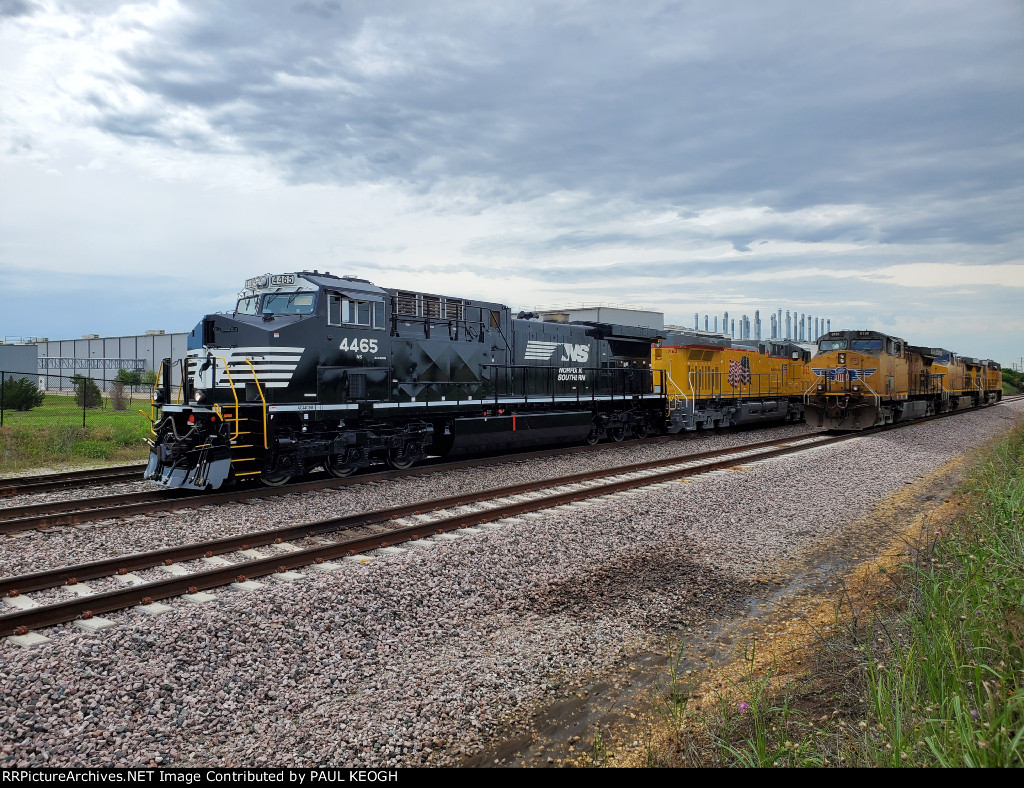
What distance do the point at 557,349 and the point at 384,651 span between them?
12.4 m

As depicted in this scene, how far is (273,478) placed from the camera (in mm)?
10875

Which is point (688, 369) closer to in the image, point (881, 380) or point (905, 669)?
point (881, 380)

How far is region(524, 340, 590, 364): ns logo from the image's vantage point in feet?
52.5

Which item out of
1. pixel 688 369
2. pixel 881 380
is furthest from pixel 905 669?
pixel 881 380

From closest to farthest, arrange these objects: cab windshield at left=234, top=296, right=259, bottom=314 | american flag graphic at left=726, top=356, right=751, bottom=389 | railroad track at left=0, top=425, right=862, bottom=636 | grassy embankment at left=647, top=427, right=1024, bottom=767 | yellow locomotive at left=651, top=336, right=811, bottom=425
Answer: grassy embankment at left=647, top=427, right=1024, bottom=767
railroad track at left=0, top=425, right=862, bottom=636
cab windshield at left=234, top=296, right=259, bottom=314
yellow locomotive at left=651, top=336, right=811, bottom=425
american flag graphic at left=726, top=356, right=751, bottom=389

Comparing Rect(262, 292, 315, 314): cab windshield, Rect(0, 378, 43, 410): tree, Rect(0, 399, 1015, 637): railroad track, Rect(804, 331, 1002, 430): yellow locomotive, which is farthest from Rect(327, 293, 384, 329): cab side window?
Rect(0, 378, 43, 410): tree

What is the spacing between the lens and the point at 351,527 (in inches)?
330

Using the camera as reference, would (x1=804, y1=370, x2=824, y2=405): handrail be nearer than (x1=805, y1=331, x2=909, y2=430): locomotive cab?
No

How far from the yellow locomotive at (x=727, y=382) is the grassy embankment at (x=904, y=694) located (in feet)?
47.4

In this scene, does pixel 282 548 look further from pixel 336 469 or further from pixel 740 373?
pixel 740 373

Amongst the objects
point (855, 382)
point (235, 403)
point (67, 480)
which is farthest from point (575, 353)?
point (67, 480)

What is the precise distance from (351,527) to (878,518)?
7351mm

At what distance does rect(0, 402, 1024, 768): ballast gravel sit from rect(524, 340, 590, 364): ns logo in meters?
8.03

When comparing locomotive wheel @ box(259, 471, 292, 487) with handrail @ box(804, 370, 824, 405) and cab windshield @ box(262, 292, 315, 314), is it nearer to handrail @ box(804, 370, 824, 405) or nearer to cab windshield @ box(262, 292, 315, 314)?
cab windshield @ box(262, 292, 315, 314)
